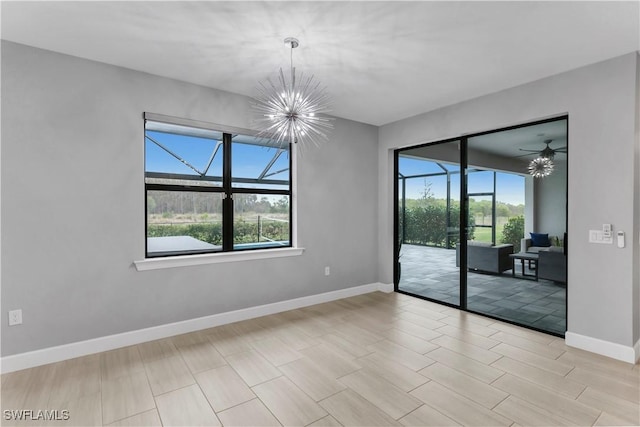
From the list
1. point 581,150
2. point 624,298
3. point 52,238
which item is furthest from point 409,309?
point 52,238

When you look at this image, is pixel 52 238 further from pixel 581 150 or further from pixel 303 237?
pixel 581 150

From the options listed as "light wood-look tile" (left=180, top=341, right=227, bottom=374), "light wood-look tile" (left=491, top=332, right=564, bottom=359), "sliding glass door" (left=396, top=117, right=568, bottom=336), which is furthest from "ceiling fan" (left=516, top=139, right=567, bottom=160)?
"light wood-look tile" (left=180, top=341, right=227, bottom=374)

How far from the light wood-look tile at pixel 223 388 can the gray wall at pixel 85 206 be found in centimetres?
104

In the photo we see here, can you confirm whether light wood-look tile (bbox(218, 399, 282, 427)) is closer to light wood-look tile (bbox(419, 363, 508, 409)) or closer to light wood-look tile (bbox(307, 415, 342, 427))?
light wood-look tile (bbox(307, 415, 342, 427))

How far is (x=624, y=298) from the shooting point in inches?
108

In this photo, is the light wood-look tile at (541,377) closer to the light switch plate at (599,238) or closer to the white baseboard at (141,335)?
the light switch plate at (599,238)

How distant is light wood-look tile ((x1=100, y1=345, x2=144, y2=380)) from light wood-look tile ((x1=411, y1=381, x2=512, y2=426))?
2259 mm

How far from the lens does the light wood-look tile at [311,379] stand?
2264 millimetres

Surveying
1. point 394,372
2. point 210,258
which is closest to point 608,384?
point 394,372

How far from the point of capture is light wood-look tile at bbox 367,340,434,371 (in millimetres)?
2660

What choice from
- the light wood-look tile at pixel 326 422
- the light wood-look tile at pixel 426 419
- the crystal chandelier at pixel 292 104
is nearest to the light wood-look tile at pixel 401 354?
the light wood-look tile at pixel 426 419

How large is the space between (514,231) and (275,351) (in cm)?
305

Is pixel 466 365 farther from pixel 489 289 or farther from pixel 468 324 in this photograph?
pixel 489 289

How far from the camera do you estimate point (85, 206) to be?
2.84 m
